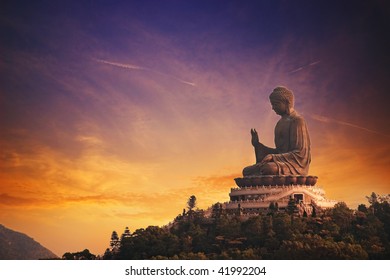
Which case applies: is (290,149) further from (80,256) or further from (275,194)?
(80,256)

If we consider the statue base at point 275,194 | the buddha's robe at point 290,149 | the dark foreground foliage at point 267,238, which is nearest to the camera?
the dark foreground foliage at point 267,238

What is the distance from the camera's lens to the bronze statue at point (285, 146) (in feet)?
92.8

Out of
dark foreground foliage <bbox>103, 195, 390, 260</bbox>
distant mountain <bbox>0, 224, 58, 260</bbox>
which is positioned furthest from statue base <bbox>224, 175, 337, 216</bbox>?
distant mountain <bbox>0, 224, 58, 260</bbox>

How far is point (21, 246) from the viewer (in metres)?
28.2

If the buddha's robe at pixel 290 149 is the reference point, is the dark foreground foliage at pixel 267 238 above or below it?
below

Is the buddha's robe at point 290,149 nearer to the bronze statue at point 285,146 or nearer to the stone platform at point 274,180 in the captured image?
the bronze statue at point 285,146

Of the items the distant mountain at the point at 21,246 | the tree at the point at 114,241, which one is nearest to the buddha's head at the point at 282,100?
the tree at the point at 114,241

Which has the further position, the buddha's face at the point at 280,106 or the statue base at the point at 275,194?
the buddha's face at the point at 280,106

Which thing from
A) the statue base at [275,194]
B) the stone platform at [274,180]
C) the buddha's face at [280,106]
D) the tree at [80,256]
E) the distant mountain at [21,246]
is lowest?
the tree at [80,256]

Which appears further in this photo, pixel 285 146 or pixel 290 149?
pixel 285 146

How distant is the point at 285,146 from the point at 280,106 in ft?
5.91

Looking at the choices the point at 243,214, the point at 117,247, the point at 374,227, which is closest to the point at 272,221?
the point at 243,214

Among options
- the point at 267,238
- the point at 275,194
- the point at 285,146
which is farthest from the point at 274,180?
the point at 267,238

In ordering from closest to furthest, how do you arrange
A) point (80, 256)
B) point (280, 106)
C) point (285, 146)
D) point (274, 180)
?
point (80, 256), point (274, 180), point (285, 146), point (280, 106)
